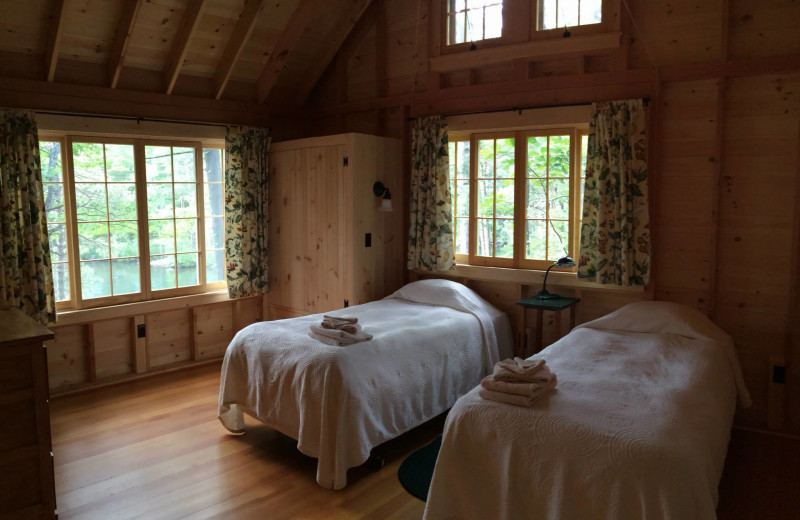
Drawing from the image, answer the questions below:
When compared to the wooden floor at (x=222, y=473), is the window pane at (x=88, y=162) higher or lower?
higher

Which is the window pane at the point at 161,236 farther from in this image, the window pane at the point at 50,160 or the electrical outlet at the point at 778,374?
the electrical outlet at the point at 778,374

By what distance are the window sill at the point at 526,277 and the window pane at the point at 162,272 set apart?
210cm

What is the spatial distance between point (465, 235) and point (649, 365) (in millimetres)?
2190

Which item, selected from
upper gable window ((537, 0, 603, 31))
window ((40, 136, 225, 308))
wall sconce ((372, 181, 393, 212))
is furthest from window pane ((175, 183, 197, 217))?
upper gable window ((537, 0, 603, 31))

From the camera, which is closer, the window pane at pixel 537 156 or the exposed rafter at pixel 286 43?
the window pane at pixel 537 156

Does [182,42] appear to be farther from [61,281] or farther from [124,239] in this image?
[61,281]

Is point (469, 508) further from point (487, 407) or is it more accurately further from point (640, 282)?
point (640, 282)

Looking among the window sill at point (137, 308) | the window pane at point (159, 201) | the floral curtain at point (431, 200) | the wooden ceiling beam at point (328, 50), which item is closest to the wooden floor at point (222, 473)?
the window sill at point (137, 308)

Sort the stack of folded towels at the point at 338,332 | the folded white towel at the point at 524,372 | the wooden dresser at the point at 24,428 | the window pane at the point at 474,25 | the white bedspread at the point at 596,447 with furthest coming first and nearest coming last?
the window pane at the point at 474,25 < the stack of folded towels at the point at 338,332 < the folded white towel at the point at 524,372 < the wooden dresser at the point at 24,428 < the white bedspread at the point at 596,447

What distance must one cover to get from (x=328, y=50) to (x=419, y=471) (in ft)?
12.4

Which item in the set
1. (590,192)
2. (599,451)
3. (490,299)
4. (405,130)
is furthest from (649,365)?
(405,130)

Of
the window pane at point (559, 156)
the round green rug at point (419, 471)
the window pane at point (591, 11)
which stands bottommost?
the round green rug at point (419, 471)

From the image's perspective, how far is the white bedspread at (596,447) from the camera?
6.55ft

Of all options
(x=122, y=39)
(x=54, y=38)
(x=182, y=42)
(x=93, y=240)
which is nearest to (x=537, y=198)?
(x=182, y=42)
